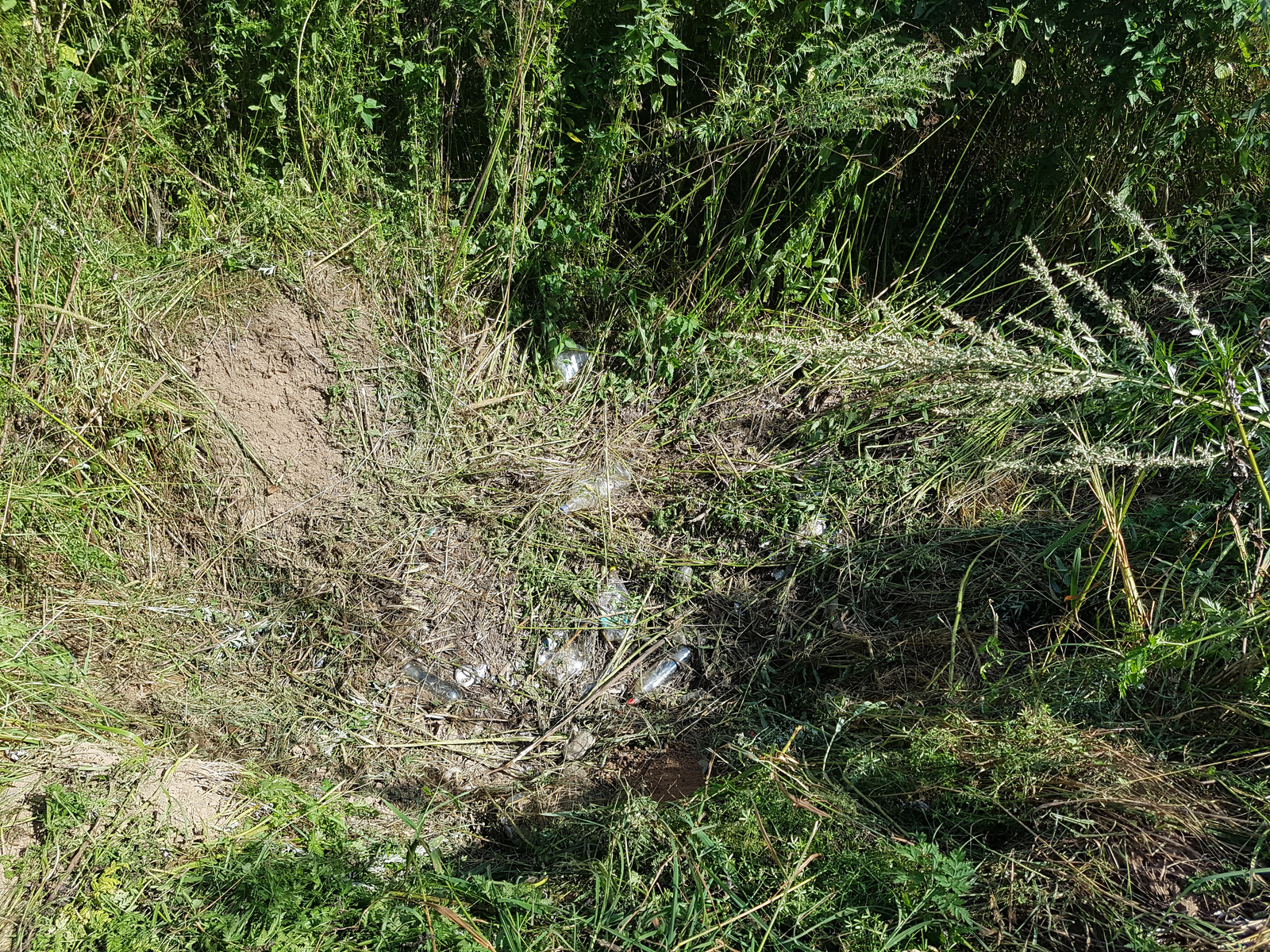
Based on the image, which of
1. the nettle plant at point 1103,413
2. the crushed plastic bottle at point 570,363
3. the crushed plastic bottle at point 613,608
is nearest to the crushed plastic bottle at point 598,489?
the crushed plastic bottle at point 613,608

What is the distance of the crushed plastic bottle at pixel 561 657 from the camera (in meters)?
2.87

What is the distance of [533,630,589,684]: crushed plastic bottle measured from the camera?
2.87 meters

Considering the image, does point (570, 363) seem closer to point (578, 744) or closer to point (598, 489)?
point (598, 489)

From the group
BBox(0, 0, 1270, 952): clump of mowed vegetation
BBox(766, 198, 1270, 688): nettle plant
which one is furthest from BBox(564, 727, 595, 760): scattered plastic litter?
BBox(766, 198, 1270, 688): nettle plant

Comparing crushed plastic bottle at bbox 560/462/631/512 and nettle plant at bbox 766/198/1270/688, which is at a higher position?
nettle plant at bbox 766/198/1270/688

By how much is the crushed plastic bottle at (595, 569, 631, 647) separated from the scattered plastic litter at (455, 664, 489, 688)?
40 cm

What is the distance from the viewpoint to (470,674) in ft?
9.36

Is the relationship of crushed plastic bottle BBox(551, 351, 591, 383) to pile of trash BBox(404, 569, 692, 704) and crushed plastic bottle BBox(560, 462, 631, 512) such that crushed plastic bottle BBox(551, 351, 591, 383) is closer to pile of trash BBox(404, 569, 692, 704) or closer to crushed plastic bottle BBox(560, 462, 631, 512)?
crushed plastic bottle BBox(560, 462, 631, 512)

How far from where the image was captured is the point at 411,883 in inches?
77.9

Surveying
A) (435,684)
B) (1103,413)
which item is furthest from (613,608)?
(1103,413)

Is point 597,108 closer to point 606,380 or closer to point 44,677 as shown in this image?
→ point 606,380

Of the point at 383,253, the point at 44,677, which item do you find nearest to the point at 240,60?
the point at 383,253

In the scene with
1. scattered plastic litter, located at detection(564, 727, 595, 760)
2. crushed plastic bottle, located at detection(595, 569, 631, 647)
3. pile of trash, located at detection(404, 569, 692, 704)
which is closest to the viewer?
scattered plastic litter, located at detection(564, 727, 595, 760)

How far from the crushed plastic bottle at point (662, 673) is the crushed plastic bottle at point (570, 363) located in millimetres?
1193
